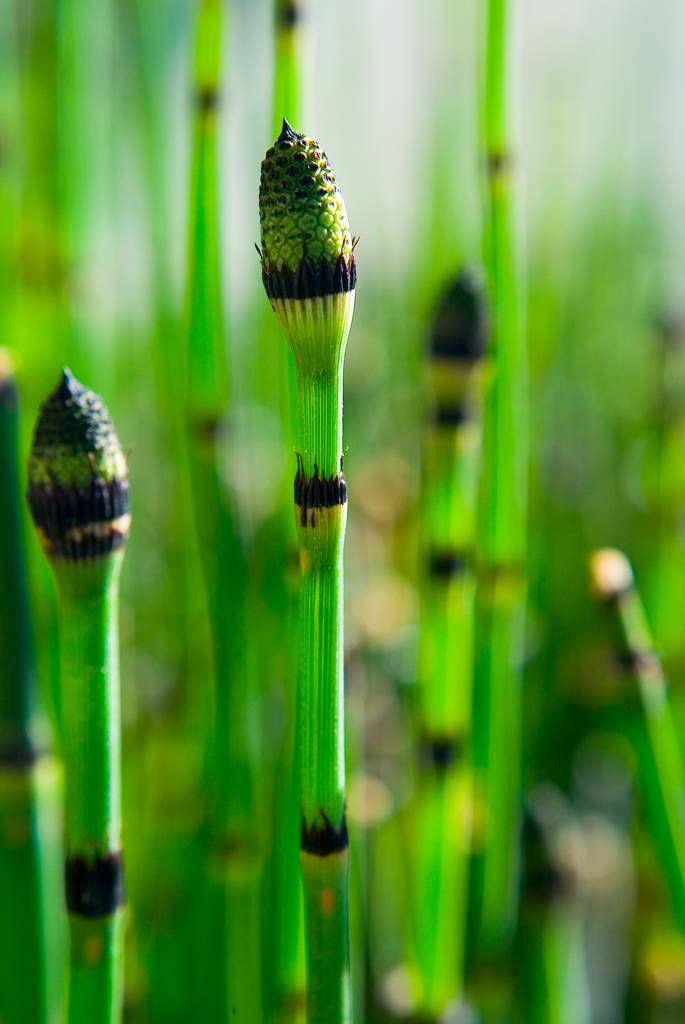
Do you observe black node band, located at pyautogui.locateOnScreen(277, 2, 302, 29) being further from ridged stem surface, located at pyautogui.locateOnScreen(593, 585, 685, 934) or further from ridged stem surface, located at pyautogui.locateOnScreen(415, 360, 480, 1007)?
ridged stem surface, located at pyautogui.locateOnScreen(593, 585, 685, 934)

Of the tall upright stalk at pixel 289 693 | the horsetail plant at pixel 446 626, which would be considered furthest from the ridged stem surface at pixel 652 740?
the tall upright stalk at pixel 289 693

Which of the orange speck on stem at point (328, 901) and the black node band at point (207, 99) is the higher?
the black node band at point (207, 99)

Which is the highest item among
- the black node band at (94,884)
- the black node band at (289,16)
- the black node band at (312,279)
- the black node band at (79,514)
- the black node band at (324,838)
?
the black node band at (289,16)

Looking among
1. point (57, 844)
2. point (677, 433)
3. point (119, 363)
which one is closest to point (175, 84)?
point (119, 363)

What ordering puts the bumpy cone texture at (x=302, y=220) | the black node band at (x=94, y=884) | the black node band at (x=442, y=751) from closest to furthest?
the bumpy cone texture at (x=302, y=220) → the black node band at (x=94, y=884) → the black node band at (x=442, y=751)

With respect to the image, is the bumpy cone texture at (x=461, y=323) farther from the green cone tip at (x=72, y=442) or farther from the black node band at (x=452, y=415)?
the green cone tip at (x=72, y=442)

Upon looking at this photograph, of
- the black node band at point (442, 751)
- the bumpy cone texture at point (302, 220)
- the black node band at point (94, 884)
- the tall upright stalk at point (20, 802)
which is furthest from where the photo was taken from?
the black node band at point (442, 751)

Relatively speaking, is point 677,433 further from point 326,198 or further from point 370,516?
point 326,198

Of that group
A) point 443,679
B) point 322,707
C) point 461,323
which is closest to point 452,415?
point 461,323

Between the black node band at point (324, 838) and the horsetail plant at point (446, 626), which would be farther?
the horsetail plant at point (446, 626)
